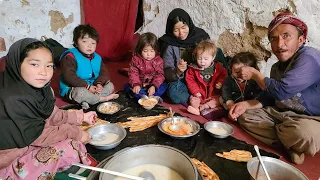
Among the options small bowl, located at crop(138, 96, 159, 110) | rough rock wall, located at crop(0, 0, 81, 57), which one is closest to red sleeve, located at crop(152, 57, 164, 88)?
small bowl, located at crop(138, 96, 159, 110)

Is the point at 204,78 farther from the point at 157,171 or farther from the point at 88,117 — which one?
the point at 157,171

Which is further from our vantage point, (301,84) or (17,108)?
(301,84)

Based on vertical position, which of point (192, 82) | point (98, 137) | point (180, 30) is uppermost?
point (180, 30)

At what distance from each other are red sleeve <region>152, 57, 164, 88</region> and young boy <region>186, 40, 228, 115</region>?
1.00 ft

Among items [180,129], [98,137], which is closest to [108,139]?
[98,137]

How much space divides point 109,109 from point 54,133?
92 centimetres

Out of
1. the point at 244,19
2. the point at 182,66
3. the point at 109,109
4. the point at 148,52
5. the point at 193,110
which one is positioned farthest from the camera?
the point at 244,19

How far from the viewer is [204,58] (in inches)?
102

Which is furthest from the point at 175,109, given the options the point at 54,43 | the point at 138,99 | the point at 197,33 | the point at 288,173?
the point at 54,43

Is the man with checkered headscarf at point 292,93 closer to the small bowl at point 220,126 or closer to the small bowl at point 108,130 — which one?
the small bowl at point 220,126

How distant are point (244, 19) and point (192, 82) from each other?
3.40 feet

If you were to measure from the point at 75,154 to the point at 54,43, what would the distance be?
269cm

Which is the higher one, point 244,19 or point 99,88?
point 244,19

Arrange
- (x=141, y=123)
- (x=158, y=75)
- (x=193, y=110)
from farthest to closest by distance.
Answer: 1. (x=158, y=75)
2. (x=193, y=110)
3. (x=141, y=123)
